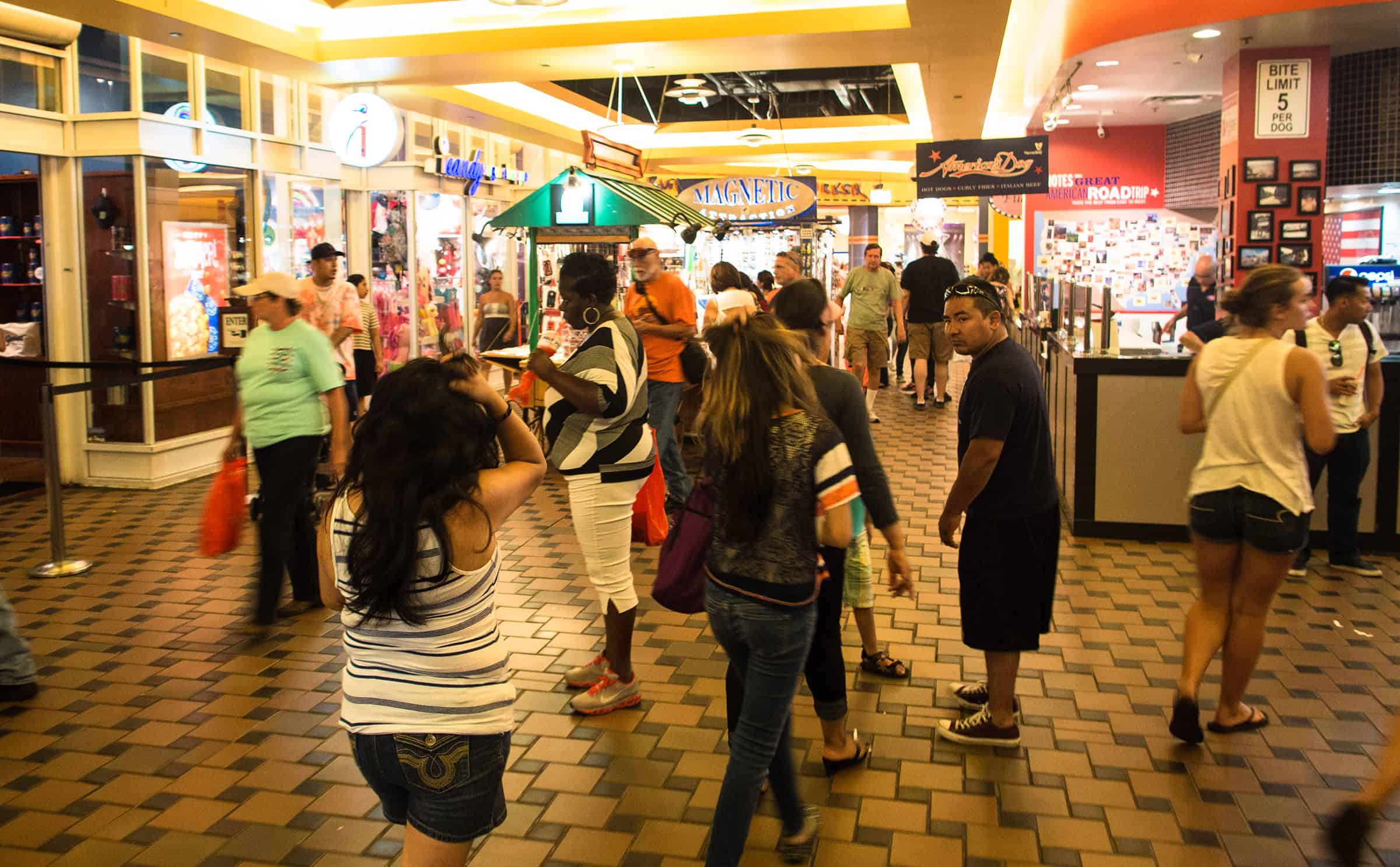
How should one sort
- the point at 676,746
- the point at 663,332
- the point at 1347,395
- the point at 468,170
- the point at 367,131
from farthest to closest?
1. the point at 468,170
2. the point at 367,131
3. the point at 663,332
4. the point at 1347,395
5. the point at 676,746

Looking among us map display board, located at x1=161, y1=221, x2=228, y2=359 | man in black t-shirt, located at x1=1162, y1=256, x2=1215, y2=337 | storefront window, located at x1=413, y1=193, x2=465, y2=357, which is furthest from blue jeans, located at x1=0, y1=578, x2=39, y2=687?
man in black t-shirt, located at x1=1162, y1=256, x2=1215, y2=337

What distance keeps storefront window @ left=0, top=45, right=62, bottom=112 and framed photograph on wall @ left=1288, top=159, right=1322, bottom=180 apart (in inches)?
381

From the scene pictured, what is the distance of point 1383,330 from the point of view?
995 cm

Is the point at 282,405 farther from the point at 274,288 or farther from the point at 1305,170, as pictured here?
the point at 1305,170

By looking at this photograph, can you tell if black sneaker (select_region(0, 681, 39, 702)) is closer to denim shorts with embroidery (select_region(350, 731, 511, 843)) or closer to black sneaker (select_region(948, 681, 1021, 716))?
denim shorts with embroidery (select_region(350, 731, 511, 843))

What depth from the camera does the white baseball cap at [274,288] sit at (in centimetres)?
484

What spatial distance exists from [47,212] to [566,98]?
26.5ft

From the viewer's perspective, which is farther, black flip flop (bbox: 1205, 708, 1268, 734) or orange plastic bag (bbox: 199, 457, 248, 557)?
orange plastic bag (bbox: 199, 457, 248, 557)

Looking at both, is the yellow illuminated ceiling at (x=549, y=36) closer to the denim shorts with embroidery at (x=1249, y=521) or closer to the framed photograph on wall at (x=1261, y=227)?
the framed photograph on wall at (x=1261, y=227)

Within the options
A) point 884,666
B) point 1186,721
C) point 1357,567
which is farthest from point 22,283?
point 1357,567

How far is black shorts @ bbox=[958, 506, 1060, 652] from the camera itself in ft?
12.0

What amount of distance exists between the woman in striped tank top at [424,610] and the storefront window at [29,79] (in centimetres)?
748

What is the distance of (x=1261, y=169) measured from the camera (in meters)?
9.62

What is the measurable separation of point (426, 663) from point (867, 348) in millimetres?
9588
